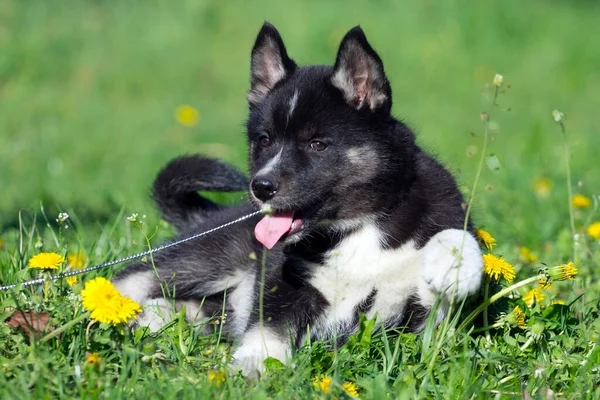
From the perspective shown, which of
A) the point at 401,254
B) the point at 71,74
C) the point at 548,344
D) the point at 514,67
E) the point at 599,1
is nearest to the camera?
the point at 548,344

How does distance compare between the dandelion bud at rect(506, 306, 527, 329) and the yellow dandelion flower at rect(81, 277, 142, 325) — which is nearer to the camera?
the yellow dandelion flower at rect(81, 277, 142, 325)

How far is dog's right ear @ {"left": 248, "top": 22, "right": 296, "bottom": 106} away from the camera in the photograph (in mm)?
3504

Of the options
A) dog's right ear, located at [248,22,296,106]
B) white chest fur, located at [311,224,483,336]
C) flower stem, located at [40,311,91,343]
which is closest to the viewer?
flower stem, located at [40,311,91,343]

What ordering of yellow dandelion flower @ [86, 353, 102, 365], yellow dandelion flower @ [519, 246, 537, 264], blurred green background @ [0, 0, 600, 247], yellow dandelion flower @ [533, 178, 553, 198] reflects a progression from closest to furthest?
yellow dandelion flower @ [86, 353, 102, 365] → yellow dandelion flower @ [519, 246, 537, 264] → yellow dandelion flower @ [533, 178, 553, 198] → blurred green background @ [0, 0, 600, 247]

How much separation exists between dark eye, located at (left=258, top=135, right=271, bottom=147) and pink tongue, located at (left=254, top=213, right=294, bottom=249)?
1.13 ft

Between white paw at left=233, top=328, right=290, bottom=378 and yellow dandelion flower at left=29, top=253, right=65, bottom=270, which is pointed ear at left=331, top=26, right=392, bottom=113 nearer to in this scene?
white paw at left=233, top=328, right=290, bottom=378

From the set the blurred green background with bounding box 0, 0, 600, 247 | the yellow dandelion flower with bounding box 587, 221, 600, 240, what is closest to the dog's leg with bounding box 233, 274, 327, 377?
the yellow dandelion flower with bounding box 587, 221, 600, 240

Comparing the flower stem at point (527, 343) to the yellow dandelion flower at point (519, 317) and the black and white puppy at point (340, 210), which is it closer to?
the yellow dandelion flower at point (519, 317)

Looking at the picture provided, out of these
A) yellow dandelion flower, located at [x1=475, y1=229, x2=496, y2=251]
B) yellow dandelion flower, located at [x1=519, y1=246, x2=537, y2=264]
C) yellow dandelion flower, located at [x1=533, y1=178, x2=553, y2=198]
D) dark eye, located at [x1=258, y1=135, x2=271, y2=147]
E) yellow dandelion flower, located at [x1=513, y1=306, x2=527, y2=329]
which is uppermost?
dark eye, located at [x1=258, y1=135, x2=271, y2=147]

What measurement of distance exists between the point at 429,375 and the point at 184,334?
0.91m

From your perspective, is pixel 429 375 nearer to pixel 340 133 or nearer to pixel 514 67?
pixel 340 133

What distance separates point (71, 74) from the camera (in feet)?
32.6

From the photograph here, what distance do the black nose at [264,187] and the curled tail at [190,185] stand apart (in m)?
0.94

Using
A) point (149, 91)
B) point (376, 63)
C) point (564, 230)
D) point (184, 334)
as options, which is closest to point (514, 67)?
point (149, 91)
